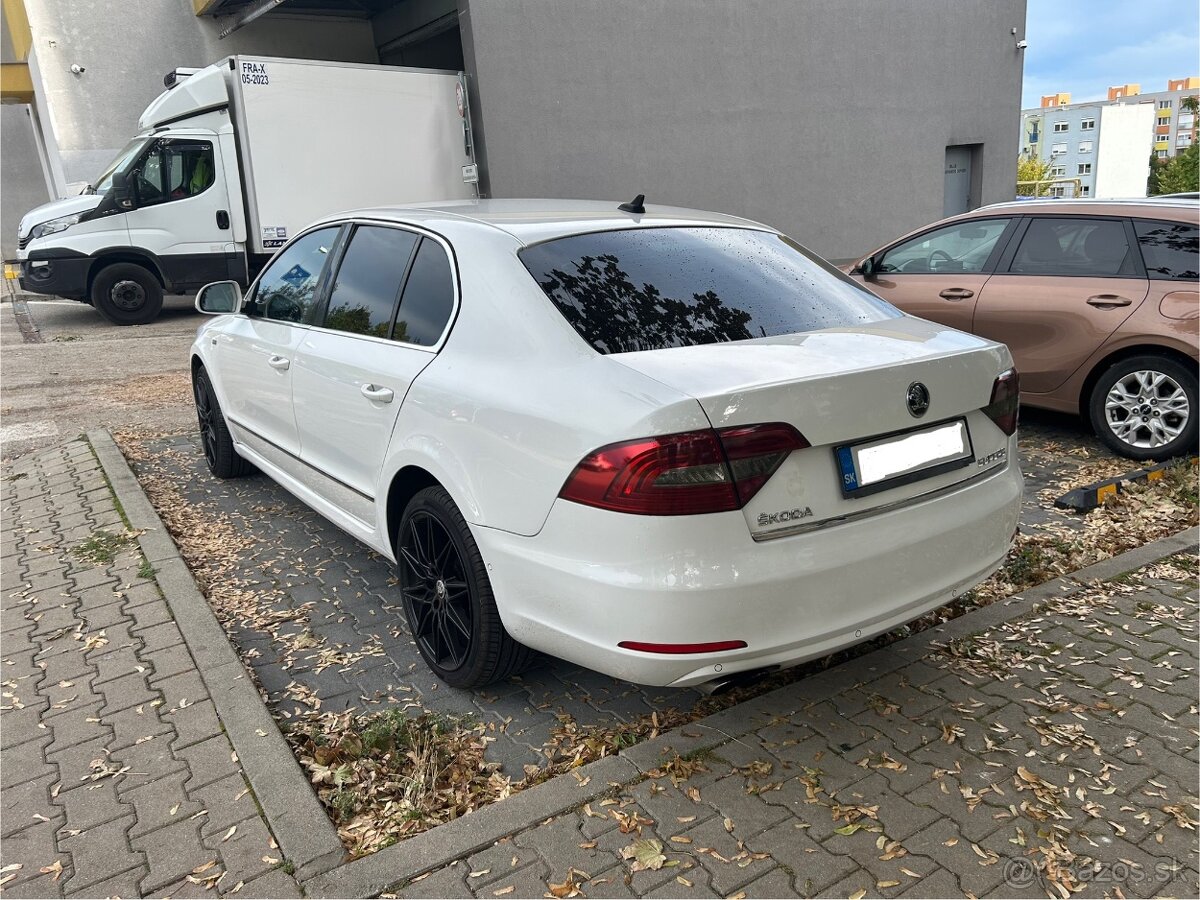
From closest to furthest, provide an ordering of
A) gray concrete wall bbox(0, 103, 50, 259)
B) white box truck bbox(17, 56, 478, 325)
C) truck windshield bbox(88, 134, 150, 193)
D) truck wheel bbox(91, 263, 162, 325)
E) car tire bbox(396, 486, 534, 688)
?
car tire bbox(396, 486, 534, 688)
white box truck bbox(17, 56, 478, 325)
truck windshield bbox(88, 134, 150, 193)
truck wheel bbox(91, 263, 162, 325)
gray concrete wall bbox(0, 103, 50, 259)

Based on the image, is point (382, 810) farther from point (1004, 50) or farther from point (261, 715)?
point (1004, 50)

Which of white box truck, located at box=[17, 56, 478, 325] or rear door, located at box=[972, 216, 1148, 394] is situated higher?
white box truck, located at box=[17, 56, 478, 325]

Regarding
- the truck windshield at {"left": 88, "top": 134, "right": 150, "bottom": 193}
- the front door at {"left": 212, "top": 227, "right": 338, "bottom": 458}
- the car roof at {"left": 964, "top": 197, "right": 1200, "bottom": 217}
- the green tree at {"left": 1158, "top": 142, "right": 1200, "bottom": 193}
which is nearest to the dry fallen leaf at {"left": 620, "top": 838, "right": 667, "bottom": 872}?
the front door at {"left": 212, "top": 227, "right": 338, "bottom": 458}

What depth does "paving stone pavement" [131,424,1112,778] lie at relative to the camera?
3.22 m

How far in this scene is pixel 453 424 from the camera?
298 cm

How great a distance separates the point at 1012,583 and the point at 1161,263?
2914 millimetres

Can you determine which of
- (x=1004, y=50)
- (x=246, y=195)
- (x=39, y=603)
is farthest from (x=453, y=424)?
(x=1004, y=50)

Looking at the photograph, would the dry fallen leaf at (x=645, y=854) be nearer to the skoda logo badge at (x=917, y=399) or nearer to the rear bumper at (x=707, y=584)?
the rear bumper at (x=707, y=584)

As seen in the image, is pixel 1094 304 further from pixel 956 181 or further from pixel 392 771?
pixel 956 181

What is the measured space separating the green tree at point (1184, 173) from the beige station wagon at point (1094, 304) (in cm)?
7859

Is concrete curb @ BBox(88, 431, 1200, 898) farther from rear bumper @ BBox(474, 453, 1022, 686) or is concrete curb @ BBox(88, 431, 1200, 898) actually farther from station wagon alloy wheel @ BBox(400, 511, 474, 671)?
station wagon alloy wheel @ BBox(400, 511, 474, 671)

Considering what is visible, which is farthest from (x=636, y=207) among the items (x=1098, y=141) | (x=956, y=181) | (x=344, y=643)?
(x=1098, y=141)

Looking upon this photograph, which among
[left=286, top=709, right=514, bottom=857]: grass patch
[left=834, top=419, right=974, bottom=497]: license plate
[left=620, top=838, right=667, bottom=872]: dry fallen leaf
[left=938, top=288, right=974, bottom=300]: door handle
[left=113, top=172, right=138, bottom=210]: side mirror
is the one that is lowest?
[left=620, top=838, right=667, bottom=872]: dry fallen leaf

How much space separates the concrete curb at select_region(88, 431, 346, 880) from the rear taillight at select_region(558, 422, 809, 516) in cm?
122
